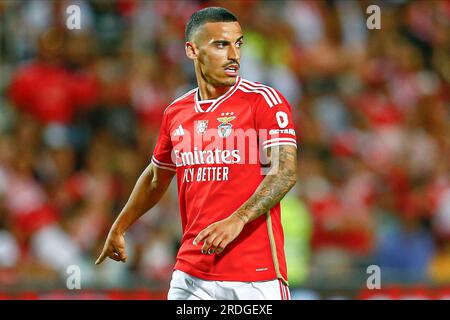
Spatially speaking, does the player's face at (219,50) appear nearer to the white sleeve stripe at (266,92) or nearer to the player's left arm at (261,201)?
the white sleeve stripe at (266,92)

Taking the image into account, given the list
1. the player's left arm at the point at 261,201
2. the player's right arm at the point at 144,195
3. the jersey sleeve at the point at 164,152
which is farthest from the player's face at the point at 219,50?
the player's right arm at the point at 144,195

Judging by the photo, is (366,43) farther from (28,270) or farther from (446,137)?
(28,270)

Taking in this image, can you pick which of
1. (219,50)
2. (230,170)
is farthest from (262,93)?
(230,170)

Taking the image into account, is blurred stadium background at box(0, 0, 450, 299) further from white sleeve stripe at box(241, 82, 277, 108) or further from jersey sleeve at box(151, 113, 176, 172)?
white sleeve stripe at box(241, 82, 277, 108)

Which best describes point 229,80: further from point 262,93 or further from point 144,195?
point 144,195

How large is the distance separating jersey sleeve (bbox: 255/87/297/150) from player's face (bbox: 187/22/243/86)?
257 mm

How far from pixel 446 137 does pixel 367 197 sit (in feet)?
4.49

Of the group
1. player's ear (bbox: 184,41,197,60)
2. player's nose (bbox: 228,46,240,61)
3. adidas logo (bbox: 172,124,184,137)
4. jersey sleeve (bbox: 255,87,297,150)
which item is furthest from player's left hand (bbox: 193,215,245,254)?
player's ear (bbox: 184,41,197,60)

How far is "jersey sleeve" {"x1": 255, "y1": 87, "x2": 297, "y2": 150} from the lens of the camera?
4.83 metres

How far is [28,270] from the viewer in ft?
28.4

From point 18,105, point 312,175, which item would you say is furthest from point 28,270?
point 312,175

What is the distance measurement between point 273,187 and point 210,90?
0.80 metres

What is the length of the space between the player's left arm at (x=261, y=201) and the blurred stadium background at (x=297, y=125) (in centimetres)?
343

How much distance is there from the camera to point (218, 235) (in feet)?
14.8
